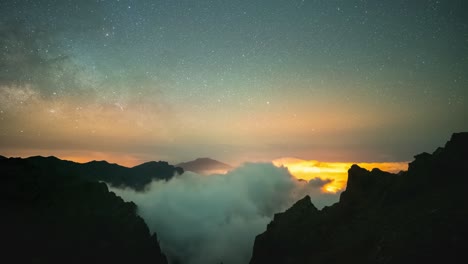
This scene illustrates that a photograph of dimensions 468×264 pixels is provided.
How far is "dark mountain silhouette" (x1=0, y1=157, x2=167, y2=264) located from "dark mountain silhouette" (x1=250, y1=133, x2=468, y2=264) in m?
73.9

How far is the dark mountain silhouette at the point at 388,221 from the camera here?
83.7m

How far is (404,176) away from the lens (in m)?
116

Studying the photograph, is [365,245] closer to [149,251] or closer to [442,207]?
[442,207]

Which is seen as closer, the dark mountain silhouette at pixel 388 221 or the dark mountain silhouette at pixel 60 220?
the dark mountain silhouette at pixel 388 221

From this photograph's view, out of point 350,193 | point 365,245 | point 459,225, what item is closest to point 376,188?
point 350,193

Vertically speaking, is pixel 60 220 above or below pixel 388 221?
below

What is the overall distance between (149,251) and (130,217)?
88.2 ft

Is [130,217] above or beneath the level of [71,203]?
beneath

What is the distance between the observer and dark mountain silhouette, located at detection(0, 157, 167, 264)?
116312 millimetres

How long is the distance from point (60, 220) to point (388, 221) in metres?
135

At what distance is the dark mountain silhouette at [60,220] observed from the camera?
116 metres

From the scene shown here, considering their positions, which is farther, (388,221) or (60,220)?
(60,220)

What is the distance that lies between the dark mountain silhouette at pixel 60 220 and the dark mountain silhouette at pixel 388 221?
242 ft

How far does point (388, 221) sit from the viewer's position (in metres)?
103
